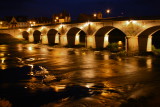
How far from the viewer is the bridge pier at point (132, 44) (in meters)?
30.5

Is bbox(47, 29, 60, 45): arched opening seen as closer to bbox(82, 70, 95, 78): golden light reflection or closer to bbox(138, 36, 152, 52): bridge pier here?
bbox(138, 36, 152, 52): bridge pier

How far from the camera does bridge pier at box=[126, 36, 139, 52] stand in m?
30.5

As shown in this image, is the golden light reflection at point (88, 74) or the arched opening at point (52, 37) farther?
the arched opening at point (52, 37)

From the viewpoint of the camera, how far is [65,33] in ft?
Result: 168

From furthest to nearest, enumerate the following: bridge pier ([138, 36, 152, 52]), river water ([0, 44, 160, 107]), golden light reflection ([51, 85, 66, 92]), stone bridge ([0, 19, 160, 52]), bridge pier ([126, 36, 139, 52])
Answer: bridge pier ([126, 36, 139, 52]) < bridge pier ([138, 36, 152, 52]) < stone bridge ([0, 19, 160, 52]) < golden light reflection ([51, 85, 66, 92]) < river water ([0, 44, 160, 107])

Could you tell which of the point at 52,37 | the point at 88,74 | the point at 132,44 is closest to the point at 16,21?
the point at 52,37

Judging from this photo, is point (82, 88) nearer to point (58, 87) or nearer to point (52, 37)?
point (58, 87)

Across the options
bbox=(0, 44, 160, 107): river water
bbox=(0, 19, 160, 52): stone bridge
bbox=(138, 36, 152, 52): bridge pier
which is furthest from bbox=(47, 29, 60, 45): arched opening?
bbox=(0, 44, 160, 107): river water

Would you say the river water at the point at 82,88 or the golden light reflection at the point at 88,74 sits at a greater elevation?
the golden light reflection at the point at 88,74

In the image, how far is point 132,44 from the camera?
30.8 meters

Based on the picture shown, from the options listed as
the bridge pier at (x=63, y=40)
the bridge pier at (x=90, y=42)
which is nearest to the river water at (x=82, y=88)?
the bridge pier at (x=90, y=42)

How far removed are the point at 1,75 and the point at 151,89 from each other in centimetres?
1355

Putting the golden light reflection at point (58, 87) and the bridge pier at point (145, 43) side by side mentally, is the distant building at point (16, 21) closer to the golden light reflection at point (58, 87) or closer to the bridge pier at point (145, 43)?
the bridge pier at point (145, 43)

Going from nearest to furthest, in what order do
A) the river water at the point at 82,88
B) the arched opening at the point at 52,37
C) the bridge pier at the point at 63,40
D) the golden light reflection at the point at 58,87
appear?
the river water at the point at 82,88 < the golden light reflection at the point at 58,87 < the bridge pier at the point at 63,40 < the arched opening at the point at 52,37
